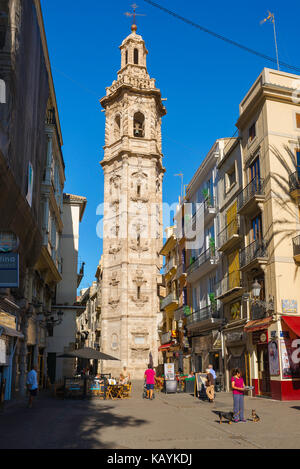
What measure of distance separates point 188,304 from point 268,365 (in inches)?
611

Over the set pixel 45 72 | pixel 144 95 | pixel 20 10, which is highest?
pixel 144 95

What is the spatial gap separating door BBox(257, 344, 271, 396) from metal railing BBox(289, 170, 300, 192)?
7165mm

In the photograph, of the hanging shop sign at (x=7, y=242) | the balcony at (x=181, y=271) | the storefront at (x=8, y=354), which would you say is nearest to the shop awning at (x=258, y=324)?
the storefront at (x=8, y=354)

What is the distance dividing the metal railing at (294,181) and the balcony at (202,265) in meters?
8.29

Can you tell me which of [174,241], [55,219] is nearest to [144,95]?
[174,241]

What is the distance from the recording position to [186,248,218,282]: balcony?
95.0ft

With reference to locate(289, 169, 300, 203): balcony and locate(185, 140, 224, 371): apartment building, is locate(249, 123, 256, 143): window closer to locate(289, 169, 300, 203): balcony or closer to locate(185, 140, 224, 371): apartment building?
locate(289, 169, 300, 203): balcony

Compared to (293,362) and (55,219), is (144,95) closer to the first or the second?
(55,219)

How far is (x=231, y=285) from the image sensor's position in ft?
83.8

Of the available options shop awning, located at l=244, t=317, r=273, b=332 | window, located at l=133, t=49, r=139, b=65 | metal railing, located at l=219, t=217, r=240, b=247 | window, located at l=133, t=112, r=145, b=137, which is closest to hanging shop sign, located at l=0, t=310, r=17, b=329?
shop awning, located at l=244, t=317, r=273, b=332

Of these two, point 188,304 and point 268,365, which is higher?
point 188,304

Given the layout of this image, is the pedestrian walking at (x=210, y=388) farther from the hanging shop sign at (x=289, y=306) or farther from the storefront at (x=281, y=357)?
the hanging shop sign at (x=289, y=306)

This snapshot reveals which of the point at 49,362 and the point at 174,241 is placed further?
the point at 174,241

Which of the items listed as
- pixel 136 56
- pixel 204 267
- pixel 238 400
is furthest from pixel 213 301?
pixel 136 56
